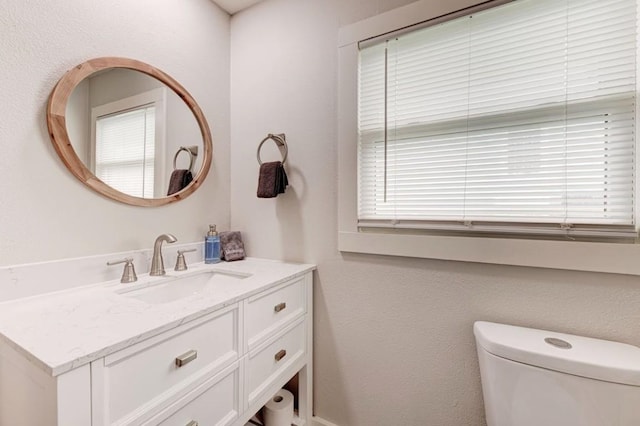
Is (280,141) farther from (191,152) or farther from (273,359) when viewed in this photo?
(273,359)

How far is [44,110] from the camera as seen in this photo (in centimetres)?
102

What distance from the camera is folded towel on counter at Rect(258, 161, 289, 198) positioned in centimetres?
145

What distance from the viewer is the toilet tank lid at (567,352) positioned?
785 millimetres

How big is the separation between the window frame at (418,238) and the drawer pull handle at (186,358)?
2.53 feet

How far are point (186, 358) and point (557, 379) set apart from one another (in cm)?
110

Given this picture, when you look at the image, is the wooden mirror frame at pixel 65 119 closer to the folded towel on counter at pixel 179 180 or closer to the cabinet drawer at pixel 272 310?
the folded towel on counter at pixel 179 180

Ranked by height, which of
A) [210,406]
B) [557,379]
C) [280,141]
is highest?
[280,141]

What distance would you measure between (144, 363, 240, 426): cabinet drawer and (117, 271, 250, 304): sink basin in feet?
1.17

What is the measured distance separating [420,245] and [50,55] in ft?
5.25

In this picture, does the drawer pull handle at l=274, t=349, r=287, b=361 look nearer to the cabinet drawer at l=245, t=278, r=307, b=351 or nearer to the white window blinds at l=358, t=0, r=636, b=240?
the cabinet drawer at l=245, t=278, r=307, b=351

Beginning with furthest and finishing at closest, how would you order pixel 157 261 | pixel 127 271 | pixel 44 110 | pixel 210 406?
1. pixel 157 261
2. pixel 127 271
3. pixel 44 110
4. pixel 210 406

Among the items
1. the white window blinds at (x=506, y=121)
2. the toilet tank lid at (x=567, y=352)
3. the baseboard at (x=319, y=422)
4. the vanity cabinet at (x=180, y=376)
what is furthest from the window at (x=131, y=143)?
the toilet tank lid at (x=567, y=352)

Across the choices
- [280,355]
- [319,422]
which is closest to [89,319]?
[280,355]

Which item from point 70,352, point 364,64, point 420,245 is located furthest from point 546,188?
point 70,352
